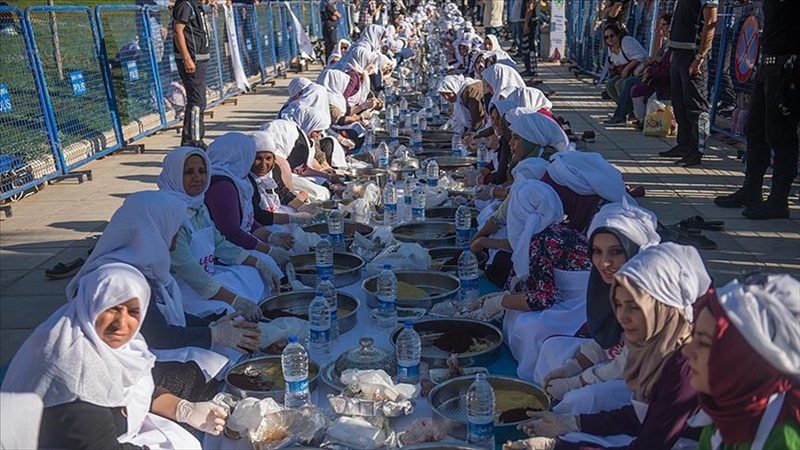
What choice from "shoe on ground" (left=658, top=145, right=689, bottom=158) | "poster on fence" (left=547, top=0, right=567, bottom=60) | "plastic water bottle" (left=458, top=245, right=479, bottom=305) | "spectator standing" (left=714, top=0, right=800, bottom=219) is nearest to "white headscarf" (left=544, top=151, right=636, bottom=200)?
"plastic water bottle" (left=458, top=245, right=479, bottom=305)

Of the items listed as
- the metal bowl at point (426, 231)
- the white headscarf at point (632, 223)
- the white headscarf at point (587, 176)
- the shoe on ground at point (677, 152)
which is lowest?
the shoe on ground at point (677, 152)

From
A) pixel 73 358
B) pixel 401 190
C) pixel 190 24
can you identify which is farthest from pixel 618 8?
pixel 73 358

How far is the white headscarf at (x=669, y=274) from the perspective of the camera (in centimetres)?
248

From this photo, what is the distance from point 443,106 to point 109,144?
186 inches

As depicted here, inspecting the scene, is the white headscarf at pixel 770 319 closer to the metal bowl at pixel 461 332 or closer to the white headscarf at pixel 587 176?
the metal bowl at pixel 461 332

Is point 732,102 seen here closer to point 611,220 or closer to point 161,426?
point 611,220

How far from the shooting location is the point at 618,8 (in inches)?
529

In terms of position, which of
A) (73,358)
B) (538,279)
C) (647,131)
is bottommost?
(647,131)

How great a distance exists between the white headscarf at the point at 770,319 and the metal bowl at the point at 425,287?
2698 mm

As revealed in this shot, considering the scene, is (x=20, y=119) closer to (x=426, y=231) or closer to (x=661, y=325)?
(x=426, y=231)

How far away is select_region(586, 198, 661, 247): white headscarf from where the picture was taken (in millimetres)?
3018

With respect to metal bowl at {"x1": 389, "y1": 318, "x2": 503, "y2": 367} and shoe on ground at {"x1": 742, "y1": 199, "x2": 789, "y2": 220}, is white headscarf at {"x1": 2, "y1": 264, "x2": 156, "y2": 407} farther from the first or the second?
shoe on ground at {"x1": 742, "y1": 199, "x2": 789, "y2": 220}

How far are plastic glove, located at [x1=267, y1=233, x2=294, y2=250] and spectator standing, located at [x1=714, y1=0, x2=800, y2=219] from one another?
4064 mm

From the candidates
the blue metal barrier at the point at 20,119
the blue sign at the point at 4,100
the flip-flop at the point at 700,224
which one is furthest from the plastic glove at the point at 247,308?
the blue sign at the point at 4,100
